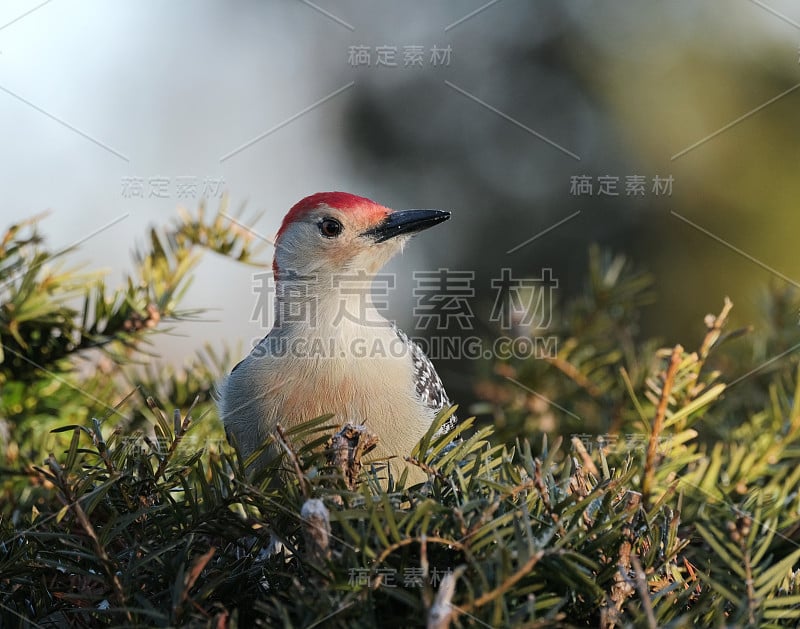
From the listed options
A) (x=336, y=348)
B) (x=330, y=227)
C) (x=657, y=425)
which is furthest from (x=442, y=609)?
(x=330, y=227)

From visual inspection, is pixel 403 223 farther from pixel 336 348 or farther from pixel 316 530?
pixel 316 530

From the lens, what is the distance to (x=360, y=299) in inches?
127

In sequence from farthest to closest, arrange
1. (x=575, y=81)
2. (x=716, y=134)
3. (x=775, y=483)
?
(x=575, y=81) → (x=716, y=134) → (x=775, y=483)

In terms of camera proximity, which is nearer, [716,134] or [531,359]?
[531,359]

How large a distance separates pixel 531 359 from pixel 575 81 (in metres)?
2.54

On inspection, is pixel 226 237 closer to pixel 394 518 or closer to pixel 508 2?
pixel 394 518

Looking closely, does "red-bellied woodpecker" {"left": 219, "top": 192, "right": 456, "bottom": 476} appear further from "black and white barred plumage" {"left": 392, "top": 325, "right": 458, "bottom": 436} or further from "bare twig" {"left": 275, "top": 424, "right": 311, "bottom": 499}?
"bare twig" {"left": 275, "top": 424, "right": 311, "bottom": 499}

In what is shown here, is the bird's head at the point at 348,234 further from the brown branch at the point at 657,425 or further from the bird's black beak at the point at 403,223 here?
the brown branch at the point at 657,425

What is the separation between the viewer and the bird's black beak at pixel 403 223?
3.36 metres

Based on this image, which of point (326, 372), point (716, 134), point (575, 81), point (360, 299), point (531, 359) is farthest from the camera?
point (575, 81)

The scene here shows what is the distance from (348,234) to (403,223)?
0.82 ft

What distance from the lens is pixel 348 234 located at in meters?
3.44

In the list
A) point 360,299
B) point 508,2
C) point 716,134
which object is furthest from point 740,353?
point 508,2

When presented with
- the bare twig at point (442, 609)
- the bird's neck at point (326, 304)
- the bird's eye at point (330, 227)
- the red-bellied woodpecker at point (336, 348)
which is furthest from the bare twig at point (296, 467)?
the bird's eye at point (330, 227)
